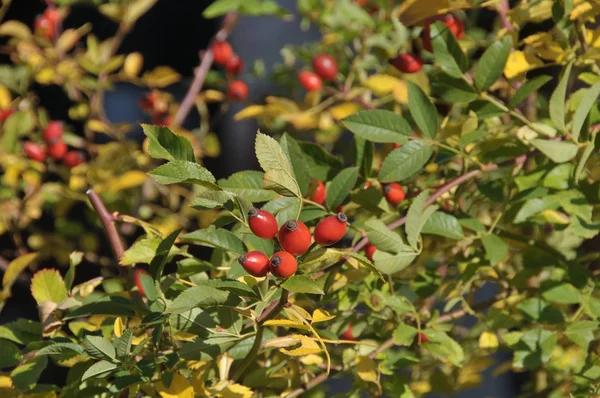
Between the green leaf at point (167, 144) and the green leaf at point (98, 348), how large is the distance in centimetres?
18

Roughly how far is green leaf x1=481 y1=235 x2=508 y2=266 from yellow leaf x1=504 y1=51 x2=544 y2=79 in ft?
0.70

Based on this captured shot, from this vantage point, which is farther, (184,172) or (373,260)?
(373,260)

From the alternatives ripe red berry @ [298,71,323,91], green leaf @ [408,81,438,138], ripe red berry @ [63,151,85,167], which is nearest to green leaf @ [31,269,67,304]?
green leaf @ [408,81,438,138]

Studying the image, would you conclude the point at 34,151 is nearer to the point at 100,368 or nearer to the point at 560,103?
the point at 100,368

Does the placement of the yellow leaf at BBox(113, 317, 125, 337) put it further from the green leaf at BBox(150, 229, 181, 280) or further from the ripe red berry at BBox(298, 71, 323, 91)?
the ripe red berry at BBox(298, 71, 323, 91)

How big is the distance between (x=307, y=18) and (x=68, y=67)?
1.84 ft

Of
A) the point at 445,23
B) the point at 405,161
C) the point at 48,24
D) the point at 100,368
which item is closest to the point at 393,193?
the point at 405,161

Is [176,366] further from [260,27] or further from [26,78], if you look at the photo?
[260,27]

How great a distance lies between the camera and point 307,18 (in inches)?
62.9

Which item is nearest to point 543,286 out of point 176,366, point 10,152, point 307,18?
point 176,366

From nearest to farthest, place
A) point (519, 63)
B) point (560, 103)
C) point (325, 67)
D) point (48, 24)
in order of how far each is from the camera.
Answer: point (560, 103)
point (519, 63)
point (325, 67)
point (48, 24)

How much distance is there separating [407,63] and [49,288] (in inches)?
22.0

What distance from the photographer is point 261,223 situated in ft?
1.85

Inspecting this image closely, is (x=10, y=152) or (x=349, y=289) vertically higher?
(x=349, y=289)
